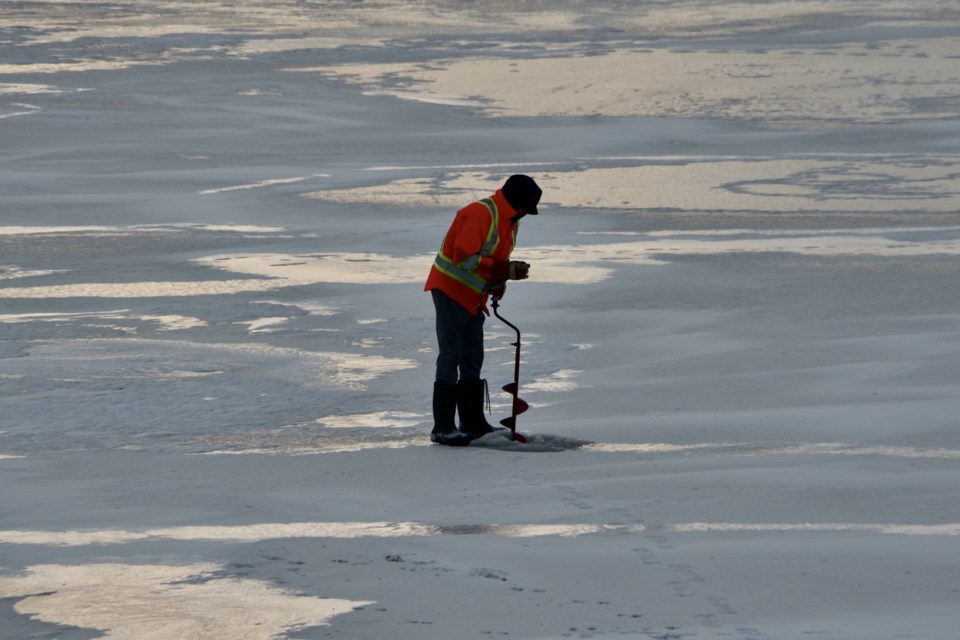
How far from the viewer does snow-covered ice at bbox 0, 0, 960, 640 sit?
548 cm

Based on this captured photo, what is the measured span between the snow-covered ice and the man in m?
0.25

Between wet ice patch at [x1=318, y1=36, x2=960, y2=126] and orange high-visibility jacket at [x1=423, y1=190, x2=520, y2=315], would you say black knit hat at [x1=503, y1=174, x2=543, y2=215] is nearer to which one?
orange high-visibility jacket at [x1=423, y1=190, x2=520, y2=315]

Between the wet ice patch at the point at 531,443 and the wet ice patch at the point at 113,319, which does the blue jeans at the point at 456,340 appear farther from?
the wet ice patch at the point at 113,319

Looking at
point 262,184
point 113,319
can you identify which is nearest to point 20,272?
point 113,319

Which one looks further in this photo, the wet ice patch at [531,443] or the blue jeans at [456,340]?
the blue jeans at [456,340]

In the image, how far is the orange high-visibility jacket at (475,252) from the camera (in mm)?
7859

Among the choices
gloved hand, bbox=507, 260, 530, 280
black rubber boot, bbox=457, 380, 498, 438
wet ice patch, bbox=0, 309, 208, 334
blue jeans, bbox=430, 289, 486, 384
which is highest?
gloved hand, bbox=507, 260, 530, 280

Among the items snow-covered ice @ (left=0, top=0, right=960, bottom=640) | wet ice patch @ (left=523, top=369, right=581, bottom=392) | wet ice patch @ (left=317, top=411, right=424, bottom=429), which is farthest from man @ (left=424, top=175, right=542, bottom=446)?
wet ice patch @ (left=523, top=369, right=581, bottom=392)

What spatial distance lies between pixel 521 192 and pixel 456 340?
79cm

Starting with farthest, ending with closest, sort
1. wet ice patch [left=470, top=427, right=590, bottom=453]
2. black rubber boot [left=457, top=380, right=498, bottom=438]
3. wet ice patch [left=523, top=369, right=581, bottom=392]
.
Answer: wet ice patch [left=523, top=369, right=581, bottom=392]
black rubber boot [left=457, top=380, right=498, bottom=438]
wet ice patch [left=470, top=427, right=590, bottom=453]

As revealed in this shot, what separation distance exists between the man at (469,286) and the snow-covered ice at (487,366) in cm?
25

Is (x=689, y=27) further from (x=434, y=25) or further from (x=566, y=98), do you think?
(x=566, y=98)

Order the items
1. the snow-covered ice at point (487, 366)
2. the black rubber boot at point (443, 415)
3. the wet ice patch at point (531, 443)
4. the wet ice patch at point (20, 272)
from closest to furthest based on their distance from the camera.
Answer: the snow-covered ice at point (487, 366) < the wet ice patch at point (531, 443) < the black rubber boot at point (443, 415) < the wet ice patch at point (20, 272)

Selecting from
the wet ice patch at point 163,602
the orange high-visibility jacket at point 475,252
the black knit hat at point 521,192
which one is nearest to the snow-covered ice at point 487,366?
the wet ice patch at point 163,602
